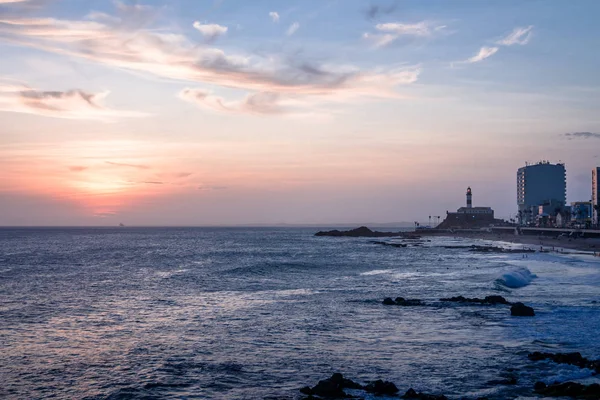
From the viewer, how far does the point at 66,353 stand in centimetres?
2438

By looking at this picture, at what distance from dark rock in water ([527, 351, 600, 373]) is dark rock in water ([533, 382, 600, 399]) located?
305 cm

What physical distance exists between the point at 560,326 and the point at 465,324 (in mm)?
A: 4873

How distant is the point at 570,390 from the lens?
17.7 metres

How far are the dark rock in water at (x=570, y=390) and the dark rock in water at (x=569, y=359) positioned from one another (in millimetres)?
3048

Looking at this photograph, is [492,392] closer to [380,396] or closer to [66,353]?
[380,396]

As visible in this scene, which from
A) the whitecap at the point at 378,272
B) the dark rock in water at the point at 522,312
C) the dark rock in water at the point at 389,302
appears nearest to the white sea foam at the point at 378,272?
the whitecap at the point at 378,272

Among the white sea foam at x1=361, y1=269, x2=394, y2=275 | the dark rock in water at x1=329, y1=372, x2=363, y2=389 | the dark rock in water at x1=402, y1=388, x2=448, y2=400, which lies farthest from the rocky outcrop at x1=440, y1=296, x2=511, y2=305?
the white sea foam at x1=361, y1=269, x2=394, y2=275

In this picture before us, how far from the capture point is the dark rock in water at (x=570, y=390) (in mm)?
17344

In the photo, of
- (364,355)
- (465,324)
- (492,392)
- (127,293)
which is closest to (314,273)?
(127,293)

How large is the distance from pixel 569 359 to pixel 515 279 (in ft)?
111

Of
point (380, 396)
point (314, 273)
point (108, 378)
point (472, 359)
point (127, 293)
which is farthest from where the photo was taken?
point (314, 273)

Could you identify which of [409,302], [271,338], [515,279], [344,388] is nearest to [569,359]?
[344,388]

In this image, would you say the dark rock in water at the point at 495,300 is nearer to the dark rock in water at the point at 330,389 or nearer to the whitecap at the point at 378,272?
the dark rock in water at the point at 330,389

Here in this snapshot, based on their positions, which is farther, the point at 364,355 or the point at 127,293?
the point at 127,293
